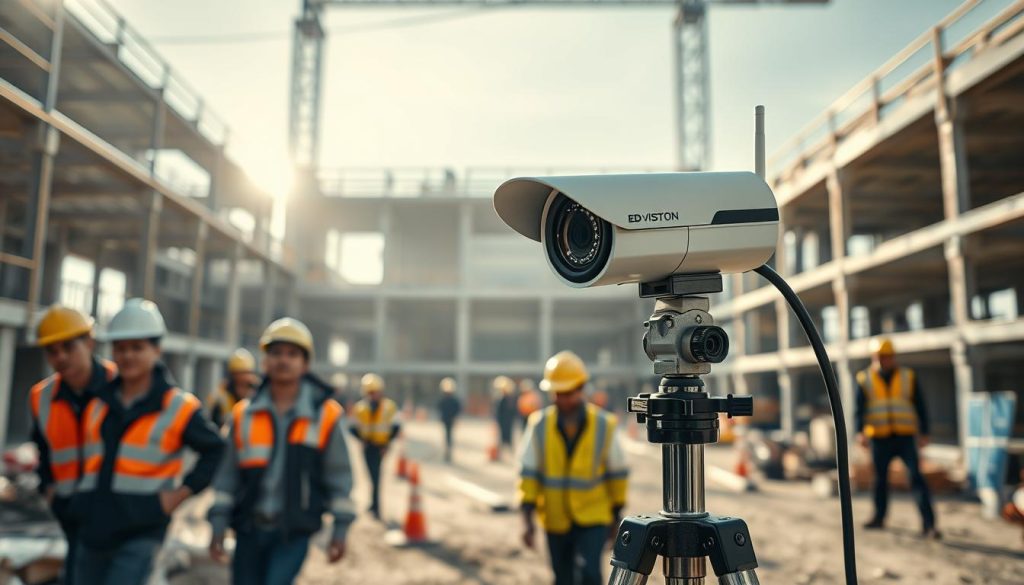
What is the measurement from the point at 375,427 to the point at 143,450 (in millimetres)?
5658

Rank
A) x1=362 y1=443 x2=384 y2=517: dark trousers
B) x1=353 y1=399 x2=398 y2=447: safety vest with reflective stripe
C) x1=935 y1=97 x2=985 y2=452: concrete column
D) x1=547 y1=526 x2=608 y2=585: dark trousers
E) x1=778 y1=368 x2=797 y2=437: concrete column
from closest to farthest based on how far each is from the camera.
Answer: x1=547 y1=526 x2=608 y2=585: dark trousers < x1=362 y1=443 x2=384 y2=517: dark trousers < x1=353 y1=399 x2=398 y2=447: safety vest with reflective stripe < x1=935 y1=97 x2=985 y2=452: concrete column < x1=778 y1=368 x2=797 y2=437: concrete column

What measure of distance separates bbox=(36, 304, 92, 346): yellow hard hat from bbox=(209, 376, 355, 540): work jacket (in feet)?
2.65

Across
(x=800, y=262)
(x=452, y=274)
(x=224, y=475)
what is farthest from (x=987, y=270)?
(x=452, y=274)

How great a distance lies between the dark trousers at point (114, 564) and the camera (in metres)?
2.70

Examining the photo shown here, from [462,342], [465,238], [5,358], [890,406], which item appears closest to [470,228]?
[465,238]

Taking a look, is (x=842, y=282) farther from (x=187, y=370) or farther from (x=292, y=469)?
(x=187, y=370)

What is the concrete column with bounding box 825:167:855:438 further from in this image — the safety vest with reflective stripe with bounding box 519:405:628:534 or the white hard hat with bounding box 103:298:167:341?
the white hard hat with bounding box 103:298:167:341

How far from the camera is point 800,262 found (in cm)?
2144

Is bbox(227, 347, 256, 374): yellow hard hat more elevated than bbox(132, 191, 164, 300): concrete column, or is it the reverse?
bbox(132, 191, 164, 300): concrete column

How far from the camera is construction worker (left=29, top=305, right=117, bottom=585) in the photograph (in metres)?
2.95

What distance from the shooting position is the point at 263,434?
3072 mm

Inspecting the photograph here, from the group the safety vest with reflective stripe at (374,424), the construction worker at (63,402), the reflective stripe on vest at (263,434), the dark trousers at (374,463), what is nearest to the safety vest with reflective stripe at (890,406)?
the safety vest with reflective stripe at (374,424)

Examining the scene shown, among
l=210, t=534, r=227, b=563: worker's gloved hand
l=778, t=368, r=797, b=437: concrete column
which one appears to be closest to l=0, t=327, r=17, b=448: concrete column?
l=210, t=534, r=227, b=563: worker's gloved hand

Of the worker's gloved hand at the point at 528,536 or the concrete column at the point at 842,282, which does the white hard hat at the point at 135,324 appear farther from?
the concrete column at the point at 842,282
